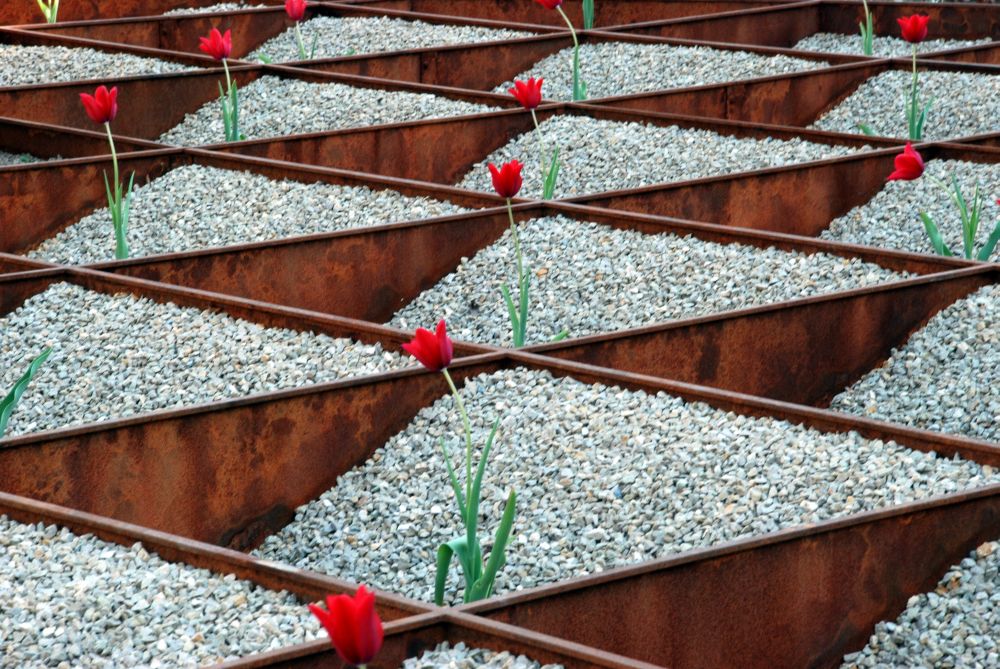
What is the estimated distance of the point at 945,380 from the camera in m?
3.66

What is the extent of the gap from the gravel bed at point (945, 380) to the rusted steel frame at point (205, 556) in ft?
5.77

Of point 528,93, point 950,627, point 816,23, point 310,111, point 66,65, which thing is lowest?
point 950,627

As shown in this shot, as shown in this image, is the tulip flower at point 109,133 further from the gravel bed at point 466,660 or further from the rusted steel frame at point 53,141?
the gravel bed at point 466,660

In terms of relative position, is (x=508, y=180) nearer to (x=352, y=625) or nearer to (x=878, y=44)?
(x=352, y=625)

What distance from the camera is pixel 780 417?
3.11 metres

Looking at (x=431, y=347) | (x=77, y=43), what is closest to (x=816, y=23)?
(x=77, y=43)

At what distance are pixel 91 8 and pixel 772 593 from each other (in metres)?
6.91

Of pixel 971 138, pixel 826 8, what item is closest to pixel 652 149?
pixel 971 138

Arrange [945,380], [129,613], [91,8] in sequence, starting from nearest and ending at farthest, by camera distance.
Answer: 1. [129,613]
2. [945,380]
3. [91,8]

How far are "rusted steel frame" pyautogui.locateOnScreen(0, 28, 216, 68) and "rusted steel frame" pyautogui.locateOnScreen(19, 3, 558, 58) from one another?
0.59 ft

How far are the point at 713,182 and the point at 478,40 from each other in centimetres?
279

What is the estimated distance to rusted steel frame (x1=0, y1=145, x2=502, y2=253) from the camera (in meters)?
4.71

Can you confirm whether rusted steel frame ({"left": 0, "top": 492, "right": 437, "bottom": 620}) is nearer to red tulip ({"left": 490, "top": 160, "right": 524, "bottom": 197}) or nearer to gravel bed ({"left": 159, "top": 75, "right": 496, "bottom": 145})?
red tulip ({"left": 490, "top": 160, "right": 524, "bottom": 197})

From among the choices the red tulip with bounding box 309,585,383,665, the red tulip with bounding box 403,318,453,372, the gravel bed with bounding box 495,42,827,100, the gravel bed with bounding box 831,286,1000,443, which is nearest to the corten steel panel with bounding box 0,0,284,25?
the gravel bed with bounding box 495,42,827,100
